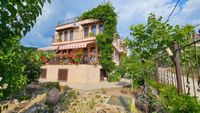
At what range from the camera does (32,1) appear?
2439 millimetres

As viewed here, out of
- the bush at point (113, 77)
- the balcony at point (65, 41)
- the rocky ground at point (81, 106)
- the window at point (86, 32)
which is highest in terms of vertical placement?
the window at point (86, 32)

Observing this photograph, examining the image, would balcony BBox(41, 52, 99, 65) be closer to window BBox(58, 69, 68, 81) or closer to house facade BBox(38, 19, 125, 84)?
house facade BBox(38, 19, 125, 84)

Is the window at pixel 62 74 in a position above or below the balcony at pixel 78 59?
below

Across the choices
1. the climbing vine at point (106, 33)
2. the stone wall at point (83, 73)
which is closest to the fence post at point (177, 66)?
the stone wall at point (83, 73)

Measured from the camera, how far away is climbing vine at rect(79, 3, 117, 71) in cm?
2266

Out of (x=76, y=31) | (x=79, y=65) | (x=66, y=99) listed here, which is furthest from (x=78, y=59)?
(x=76, y=31)

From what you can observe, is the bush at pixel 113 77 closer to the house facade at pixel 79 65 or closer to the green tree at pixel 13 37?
the house facade at pixel 79 65

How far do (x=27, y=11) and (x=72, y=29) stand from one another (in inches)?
Answer: 1162

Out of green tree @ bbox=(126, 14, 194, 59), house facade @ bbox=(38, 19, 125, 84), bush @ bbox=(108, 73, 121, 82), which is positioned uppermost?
green tree @ bbox=(126, 14, 194, 59)

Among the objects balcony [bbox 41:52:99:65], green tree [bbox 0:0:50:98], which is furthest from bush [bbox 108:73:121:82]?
green tree [bbox 0:0:50:98]

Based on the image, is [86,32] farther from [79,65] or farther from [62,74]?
[62,74]

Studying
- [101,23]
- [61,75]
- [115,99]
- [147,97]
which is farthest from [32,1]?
[101,23]

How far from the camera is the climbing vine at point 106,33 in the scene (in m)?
22.7

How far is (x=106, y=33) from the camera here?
24.0 m
